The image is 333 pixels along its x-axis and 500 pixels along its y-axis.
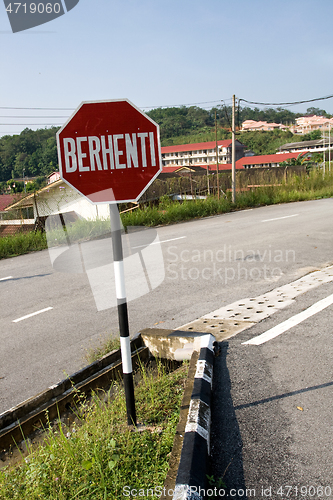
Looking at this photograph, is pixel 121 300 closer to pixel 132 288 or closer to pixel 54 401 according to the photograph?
pixel 54 401

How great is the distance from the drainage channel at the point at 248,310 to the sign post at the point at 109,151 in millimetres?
2270

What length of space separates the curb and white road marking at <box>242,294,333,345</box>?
0.79 m

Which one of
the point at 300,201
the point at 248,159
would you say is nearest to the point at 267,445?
the point at 300,201

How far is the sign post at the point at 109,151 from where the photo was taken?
7.30 ft

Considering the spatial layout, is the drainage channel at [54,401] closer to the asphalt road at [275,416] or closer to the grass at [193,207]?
the asphalt road at [275,416]

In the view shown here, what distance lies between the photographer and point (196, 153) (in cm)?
9525

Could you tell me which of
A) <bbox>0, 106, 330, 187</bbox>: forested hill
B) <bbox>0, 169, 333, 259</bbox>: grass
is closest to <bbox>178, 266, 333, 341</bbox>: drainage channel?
<bbox>0, 106, 330, 187</bbox>: forested hill

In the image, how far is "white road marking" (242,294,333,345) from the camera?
389 cm

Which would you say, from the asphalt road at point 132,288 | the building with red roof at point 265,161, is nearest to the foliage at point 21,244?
the asphalt road at point 132,288

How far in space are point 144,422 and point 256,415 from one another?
760 mm

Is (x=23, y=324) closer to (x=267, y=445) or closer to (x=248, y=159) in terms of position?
(x=267, y=445)

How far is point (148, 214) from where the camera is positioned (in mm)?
14844

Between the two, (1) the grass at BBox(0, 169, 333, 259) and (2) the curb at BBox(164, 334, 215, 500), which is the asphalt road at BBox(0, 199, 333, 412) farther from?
(2) the curb at BBox(164, 334, 215, 500)

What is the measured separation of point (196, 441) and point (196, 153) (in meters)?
96.4
